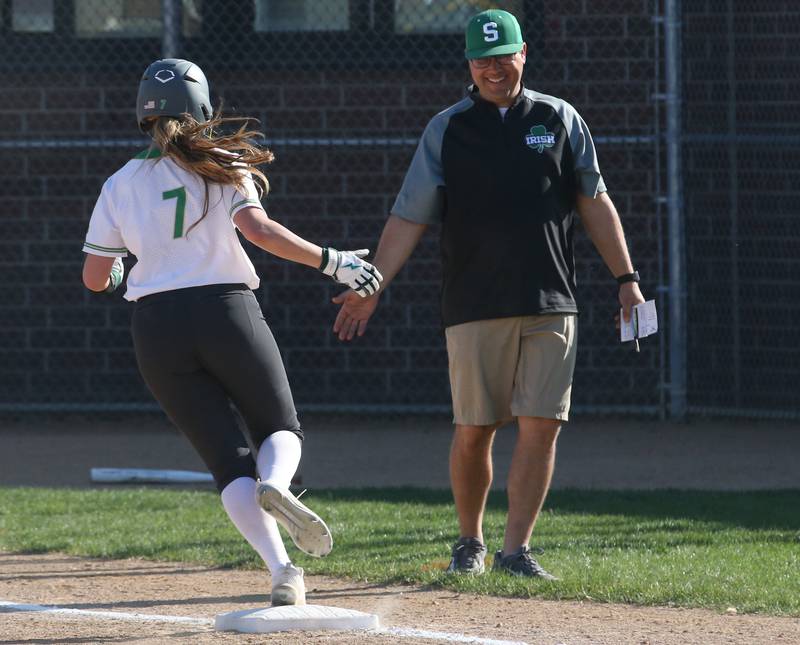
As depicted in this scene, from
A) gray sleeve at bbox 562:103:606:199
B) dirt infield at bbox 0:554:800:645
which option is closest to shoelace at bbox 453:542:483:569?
dirt infield at bbox 0:554:800:645

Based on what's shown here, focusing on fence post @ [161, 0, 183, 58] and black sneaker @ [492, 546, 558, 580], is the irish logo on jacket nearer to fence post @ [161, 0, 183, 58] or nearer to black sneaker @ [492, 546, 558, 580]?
black sneaker @ [492, 546, 558, 580]

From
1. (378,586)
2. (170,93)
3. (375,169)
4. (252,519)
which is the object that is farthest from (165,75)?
(375,169)

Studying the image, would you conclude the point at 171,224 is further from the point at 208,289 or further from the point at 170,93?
the point at 170,93

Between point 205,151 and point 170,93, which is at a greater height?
point 170,93

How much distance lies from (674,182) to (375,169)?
2.20m

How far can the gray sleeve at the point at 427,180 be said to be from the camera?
554cm

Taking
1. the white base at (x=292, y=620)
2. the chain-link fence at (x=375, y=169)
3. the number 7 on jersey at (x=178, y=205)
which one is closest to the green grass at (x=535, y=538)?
the white base at (x=292, y=620)

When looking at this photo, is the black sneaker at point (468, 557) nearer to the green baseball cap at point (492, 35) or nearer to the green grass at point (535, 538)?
the green grass at point (535, 538)

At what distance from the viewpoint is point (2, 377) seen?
1111cm

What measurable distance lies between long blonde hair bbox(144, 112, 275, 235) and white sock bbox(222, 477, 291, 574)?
2.69 ft

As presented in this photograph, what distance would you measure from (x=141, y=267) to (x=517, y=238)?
147 centimetres

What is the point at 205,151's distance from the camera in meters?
4.66

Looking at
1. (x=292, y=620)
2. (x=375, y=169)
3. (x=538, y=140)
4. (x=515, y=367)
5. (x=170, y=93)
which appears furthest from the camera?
(x=375, y=169)

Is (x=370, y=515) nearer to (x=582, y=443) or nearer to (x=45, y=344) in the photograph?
(x=582, y=443)
